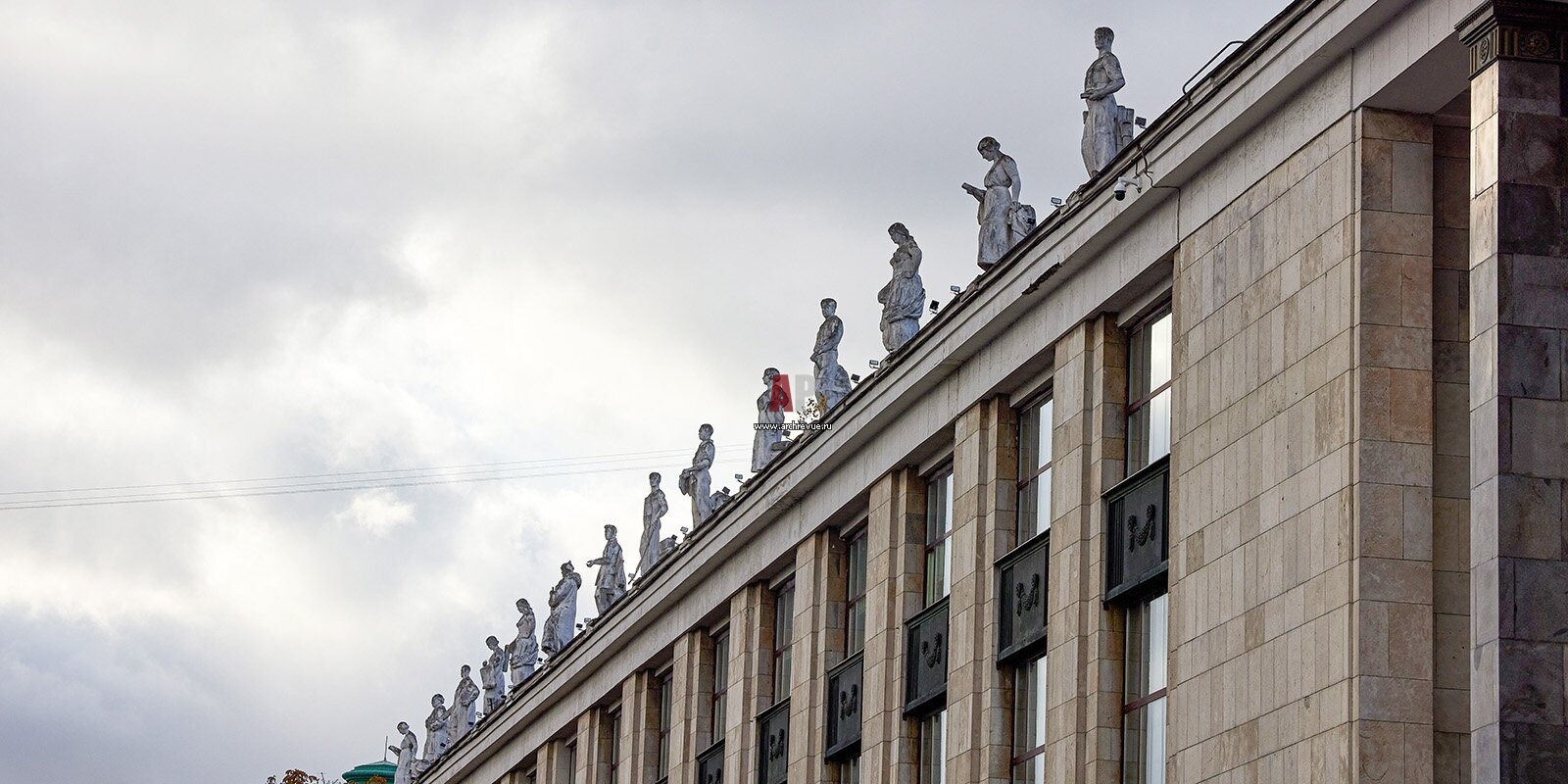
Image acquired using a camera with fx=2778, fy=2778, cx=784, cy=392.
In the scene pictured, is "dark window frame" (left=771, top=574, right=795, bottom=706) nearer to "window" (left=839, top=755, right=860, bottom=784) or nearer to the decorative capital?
"window" (left=839, top=755, right=860, bottom=784)

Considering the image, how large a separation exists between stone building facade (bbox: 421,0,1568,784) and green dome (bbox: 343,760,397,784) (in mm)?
63338

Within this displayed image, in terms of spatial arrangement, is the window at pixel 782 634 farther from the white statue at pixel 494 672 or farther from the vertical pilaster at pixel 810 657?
the white statue at pixel 494 672

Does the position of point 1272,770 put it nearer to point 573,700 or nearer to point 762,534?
point 762,534

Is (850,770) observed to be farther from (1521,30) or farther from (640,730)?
(1521,30)

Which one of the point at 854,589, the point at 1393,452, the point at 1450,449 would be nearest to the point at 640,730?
the point at 854,589

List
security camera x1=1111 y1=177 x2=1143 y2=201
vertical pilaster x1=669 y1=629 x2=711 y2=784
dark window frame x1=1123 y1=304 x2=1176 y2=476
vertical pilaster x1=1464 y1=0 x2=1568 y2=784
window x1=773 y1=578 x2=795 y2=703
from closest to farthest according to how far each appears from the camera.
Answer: vertical pilaster x1=1464 y1=0 x2=1568 y2=784 → security camera x1=1111 y1=177 x2=1143 y2=201 → dark window frame x1=1123 y1=304 x2=1176 y2=476 → window x1=773 y1=578 x2=795 y2=703 → vertical pilaster x1=669 y1=629 x2=711 y2=784

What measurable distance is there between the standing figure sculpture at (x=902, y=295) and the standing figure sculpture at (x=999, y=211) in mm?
3756

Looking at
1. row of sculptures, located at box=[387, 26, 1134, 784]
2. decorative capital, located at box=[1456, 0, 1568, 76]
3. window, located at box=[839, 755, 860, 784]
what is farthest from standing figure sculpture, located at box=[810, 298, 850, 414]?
decorative capital, located at box=[1456, 0, 1568, 76]

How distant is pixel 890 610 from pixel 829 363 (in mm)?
6525

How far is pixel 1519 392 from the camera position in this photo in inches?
993

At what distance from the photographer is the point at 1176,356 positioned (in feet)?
105

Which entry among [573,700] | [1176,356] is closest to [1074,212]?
[1176,356]

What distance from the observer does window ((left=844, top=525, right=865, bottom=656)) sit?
43.3 metres

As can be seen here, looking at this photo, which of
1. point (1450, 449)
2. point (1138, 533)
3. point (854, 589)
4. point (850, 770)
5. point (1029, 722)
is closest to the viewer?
point (1450, 449)
